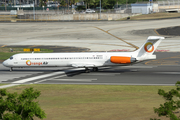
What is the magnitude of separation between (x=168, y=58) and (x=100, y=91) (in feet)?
87.7

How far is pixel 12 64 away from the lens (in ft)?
146

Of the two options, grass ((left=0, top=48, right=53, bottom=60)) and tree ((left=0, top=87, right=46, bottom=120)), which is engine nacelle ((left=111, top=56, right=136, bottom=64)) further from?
grass ((left=0, top=48, right=53, bottom=60))

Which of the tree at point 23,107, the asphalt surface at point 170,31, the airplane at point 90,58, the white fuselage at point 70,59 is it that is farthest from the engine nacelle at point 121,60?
the asphalt surface at point 170,31

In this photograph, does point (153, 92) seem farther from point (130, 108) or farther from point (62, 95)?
point (62, 95)

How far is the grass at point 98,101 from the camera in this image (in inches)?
889

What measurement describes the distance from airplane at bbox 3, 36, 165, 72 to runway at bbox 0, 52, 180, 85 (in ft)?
5.24

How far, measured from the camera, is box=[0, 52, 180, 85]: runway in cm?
3722

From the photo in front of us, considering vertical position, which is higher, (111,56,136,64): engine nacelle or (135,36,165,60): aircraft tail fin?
(135,36,165,60): aircraft tail fin

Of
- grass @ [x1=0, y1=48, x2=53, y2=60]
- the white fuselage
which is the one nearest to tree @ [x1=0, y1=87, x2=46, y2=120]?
the white fuselage

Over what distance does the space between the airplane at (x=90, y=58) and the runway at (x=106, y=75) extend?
1598 millimetres

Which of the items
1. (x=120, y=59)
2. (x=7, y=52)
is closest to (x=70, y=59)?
(x=120, y=59)

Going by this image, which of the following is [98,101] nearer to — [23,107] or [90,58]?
[23,107]

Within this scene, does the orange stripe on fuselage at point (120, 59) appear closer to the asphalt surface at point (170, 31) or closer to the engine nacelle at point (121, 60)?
the engine nacelle at point (121, 60)

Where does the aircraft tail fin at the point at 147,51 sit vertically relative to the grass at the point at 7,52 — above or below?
above
